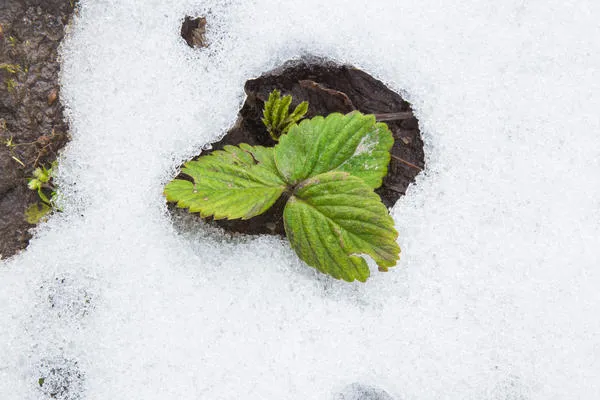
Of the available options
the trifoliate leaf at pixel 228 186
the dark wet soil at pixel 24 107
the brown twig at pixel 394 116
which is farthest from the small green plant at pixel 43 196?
the brown twig at pixel 394 116

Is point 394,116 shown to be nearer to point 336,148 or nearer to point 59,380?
point 336,148

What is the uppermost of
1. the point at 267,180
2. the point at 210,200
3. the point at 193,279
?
the point at 267,180

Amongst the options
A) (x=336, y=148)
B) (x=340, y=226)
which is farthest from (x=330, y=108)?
(x=340, y=226)

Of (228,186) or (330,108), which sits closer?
(228,186)

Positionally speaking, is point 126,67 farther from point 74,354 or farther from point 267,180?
point 74,354

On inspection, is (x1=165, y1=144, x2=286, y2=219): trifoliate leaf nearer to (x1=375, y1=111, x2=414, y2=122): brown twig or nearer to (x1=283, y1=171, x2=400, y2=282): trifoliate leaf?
(x1=283, y1=171, x2=400, y2=282): trifoliate leaf

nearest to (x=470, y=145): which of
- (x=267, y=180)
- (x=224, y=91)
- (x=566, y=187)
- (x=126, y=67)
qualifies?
(x=566, y=187)

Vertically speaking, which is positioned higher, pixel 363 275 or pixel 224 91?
pixel 224 91
